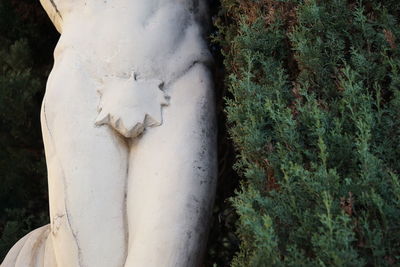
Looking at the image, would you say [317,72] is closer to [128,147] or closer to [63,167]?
[128,147]

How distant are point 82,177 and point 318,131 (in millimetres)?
728

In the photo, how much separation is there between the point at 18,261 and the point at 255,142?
997 mm

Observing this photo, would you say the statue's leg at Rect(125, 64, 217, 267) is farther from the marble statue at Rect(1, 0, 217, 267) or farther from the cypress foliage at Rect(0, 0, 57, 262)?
the cypress foliage at Rect(0, 0, 57, 262)

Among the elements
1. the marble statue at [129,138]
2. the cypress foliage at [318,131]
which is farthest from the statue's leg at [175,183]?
the cypress foliage at [318,131]

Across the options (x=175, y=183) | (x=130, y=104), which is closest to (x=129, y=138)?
(x=130, y=104)

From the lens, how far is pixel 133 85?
2.12 meters

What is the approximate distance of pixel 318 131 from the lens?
1.59 meters

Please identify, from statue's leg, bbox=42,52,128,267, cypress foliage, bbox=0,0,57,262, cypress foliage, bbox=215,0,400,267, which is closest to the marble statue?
statue's leg, bbox=42,52,128,267

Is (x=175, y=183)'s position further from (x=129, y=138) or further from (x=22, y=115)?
(x=22, y=115)

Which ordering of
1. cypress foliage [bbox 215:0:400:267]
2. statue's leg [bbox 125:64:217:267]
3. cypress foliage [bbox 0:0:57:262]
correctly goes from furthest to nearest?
cypress foliage [bbox 0:0:57:262] < statue's leg [bbox 125:64:217:267] < cypress foliage [bbox 215:0:400:267]

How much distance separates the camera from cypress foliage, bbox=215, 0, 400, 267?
1.45 metres

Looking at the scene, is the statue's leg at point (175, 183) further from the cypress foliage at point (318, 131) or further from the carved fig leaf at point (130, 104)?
the cypress foliage at point (318, 131)

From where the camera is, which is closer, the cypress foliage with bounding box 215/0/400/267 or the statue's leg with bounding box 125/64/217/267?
the cypress foliage with bounding box 215/0/400/267

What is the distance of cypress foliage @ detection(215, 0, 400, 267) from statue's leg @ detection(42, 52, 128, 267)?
39cm
